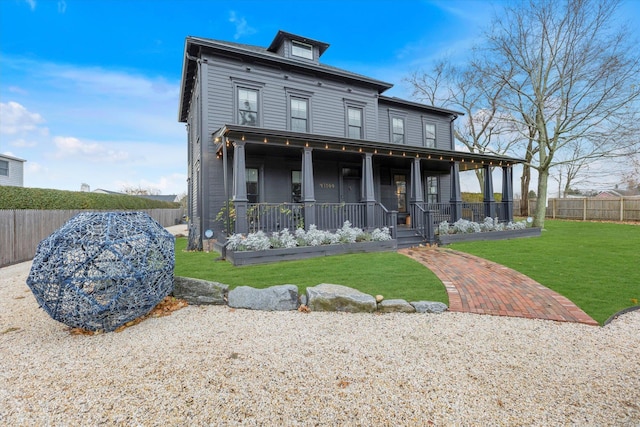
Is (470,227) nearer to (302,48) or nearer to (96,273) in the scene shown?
(302,48)

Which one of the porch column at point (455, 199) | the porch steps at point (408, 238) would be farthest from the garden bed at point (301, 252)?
the porch column at point (455, 199)

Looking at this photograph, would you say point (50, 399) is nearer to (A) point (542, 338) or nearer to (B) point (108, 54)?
(A) point (542, 338)

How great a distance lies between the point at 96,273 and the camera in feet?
11.6

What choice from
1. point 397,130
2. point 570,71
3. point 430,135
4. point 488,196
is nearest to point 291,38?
point 397,130

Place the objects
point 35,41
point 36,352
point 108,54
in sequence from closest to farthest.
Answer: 1. point 36,352
2. point 35,41
3. point 108,54

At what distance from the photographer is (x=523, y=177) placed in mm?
25000

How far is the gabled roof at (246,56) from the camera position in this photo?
32.2 feet

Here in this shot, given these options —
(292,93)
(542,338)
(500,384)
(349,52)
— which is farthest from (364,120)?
(500,384)

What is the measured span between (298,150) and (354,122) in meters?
4.15

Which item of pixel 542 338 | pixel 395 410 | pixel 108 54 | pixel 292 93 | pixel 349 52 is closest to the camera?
pixel 395 410

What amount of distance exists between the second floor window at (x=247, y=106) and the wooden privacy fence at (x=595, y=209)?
76.6 ft

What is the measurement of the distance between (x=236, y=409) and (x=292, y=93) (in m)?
11.3

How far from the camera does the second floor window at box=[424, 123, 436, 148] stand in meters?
15.3

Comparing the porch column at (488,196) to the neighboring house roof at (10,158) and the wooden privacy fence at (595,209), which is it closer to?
the wooden privacy fence at (595,209)
